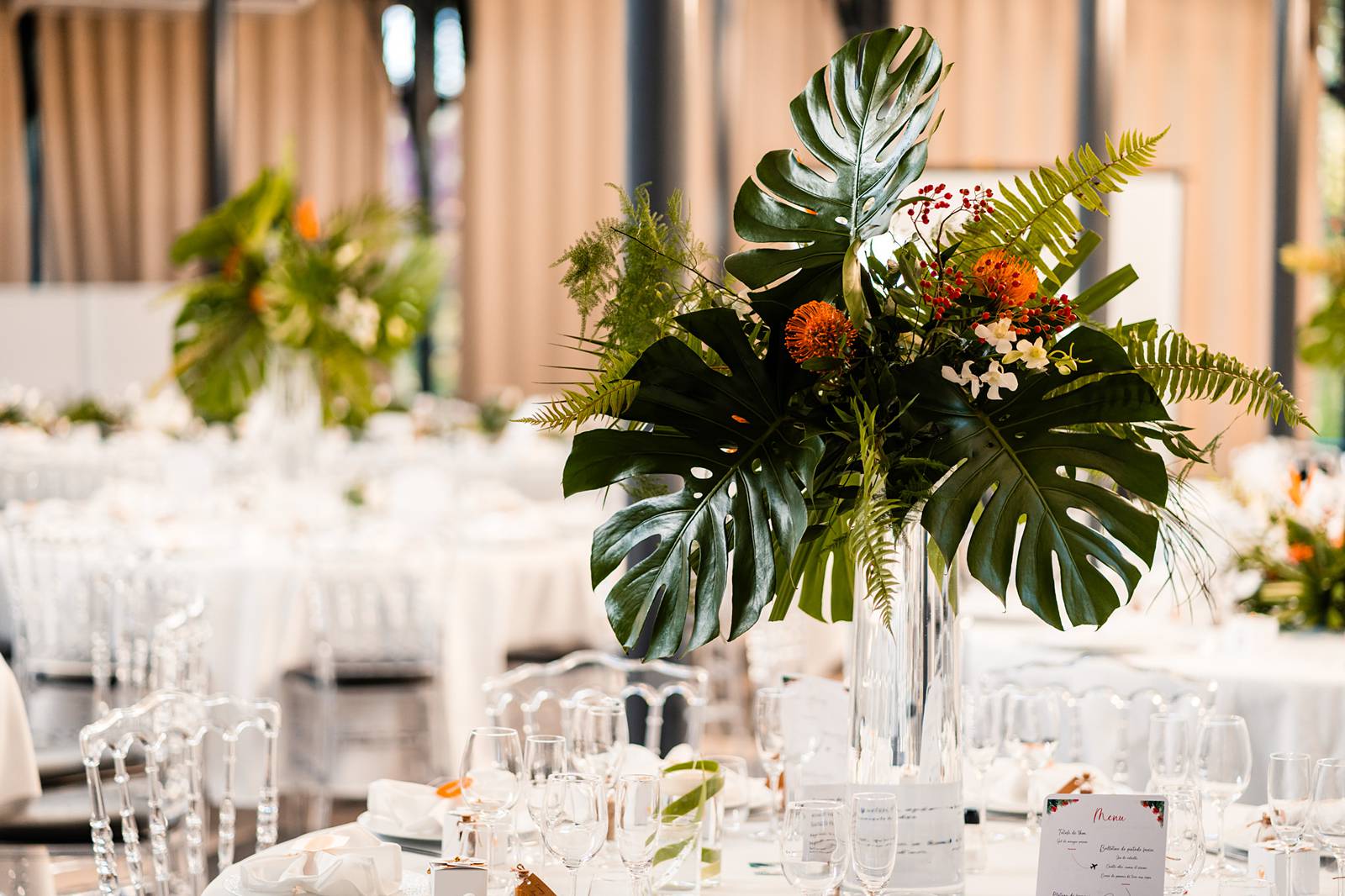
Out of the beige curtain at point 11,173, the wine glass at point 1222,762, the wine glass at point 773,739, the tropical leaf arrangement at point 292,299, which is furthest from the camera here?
the beige curtain at point 11,173

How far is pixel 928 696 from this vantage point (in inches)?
71.1

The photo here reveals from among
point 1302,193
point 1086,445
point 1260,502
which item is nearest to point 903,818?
point 1086,445

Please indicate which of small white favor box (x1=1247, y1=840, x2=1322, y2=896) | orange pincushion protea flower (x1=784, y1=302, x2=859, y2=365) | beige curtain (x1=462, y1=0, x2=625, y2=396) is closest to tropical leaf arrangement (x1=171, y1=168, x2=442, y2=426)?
orange pincushion protea flower (x1=784, y1=302, x2=859, y2=365)

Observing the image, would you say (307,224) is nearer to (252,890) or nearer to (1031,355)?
(252,890)

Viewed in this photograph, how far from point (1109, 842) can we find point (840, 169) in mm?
818

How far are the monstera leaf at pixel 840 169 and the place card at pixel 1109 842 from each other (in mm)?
647

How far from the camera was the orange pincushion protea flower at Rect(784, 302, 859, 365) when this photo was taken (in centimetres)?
168

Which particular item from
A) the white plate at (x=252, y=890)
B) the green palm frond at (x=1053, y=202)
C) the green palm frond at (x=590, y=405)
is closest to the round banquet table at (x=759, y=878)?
the white plate at (x=252, y=890)

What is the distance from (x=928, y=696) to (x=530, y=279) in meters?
9.25

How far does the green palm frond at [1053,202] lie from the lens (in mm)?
1722

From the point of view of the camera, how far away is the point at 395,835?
2146 mm

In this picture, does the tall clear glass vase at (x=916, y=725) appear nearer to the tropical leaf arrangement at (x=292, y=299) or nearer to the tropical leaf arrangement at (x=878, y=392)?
the tropical leaf arrangement at (x=878, y=392)

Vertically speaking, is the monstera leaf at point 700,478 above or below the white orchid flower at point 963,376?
below

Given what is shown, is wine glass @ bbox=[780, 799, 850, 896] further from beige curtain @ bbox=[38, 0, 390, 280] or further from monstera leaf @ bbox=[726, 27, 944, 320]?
beige curtain @ bbox=[38, 0, 390, 280]
